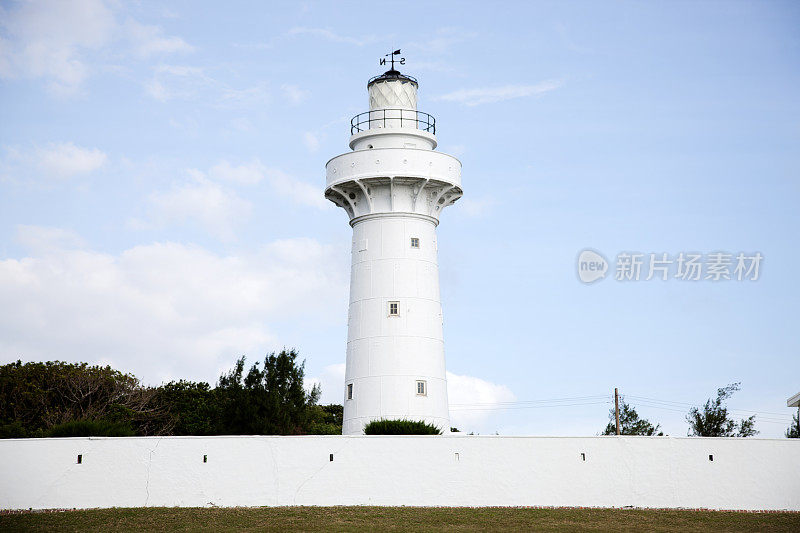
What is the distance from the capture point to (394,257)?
36.4 meters

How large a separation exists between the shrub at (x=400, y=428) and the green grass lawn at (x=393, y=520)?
2.98 m

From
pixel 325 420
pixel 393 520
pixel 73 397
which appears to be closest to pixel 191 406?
pixel 73 397

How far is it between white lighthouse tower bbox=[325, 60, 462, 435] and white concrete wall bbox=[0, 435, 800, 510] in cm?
425

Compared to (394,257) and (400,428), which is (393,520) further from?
(394,257)

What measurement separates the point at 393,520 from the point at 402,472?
2772mm

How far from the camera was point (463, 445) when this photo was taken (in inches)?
1224

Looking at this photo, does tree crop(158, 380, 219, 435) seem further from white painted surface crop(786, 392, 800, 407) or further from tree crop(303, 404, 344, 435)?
white painted surface crop(786, 392, 800, 407)

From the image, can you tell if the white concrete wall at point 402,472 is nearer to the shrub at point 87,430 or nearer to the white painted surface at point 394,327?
the shrub at point 87,430

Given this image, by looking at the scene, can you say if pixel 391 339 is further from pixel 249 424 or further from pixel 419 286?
pixel 249 424

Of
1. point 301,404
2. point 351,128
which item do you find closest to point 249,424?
point 301,404

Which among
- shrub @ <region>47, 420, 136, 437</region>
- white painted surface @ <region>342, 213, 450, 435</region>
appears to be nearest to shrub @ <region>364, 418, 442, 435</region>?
white painted surface @ <region>342, 213, 450, 435</region>

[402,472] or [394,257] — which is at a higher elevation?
[394,257]

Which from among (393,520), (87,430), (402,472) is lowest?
(393,520)

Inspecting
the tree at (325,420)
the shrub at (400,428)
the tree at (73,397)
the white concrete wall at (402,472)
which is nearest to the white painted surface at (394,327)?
the shrub at (400,428)
